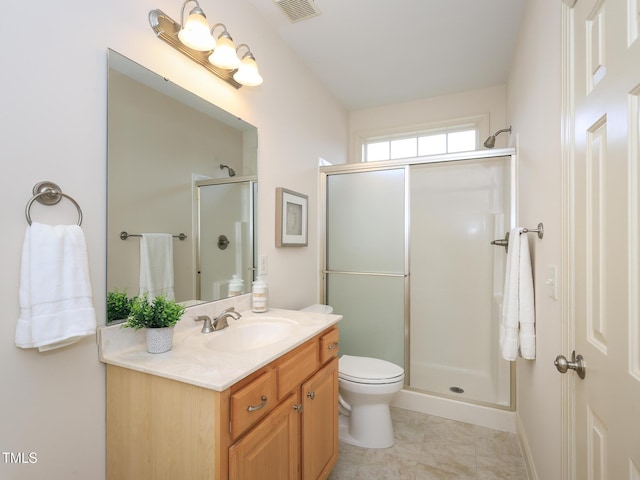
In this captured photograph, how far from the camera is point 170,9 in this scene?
54.3 inches

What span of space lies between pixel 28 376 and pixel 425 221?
2.80 metres

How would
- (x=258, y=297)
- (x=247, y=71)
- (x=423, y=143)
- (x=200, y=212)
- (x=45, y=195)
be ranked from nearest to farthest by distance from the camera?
(x=45, y=195)
(x=200, y=212)
(x=247, y=71)
(x=258, y=297)
(x=423, y=143)

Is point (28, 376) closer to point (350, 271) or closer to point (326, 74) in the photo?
point (350, 271)

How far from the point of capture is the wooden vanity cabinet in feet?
3.03

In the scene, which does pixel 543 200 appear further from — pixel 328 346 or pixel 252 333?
pixel 252 333

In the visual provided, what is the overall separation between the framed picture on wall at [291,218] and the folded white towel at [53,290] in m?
1.24

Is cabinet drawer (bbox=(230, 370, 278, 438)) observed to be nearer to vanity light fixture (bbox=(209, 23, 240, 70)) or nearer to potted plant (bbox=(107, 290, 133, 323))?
potted plant (bbox=(107, 290, 133, 323))

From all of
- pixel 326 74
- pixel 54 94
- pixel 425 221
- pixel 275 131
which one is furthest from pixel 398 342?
pixel 54 94

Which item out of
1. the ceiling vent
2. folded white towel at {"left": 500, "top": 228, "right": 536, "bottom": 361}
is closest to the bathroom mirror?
the ceiling vent

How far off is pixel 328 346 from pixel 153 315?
2.75 feet

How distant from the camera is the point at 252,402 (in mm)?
1025

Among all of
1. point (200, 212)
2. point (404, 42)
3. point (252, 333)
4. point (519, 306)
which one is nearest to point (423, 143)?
point (404, 42)

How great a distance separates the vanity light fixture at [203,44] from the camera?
1327 mm

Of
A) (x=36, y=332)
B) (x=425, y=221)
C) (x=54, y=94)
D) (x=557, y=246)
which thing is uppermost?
(x=54, y=94)
